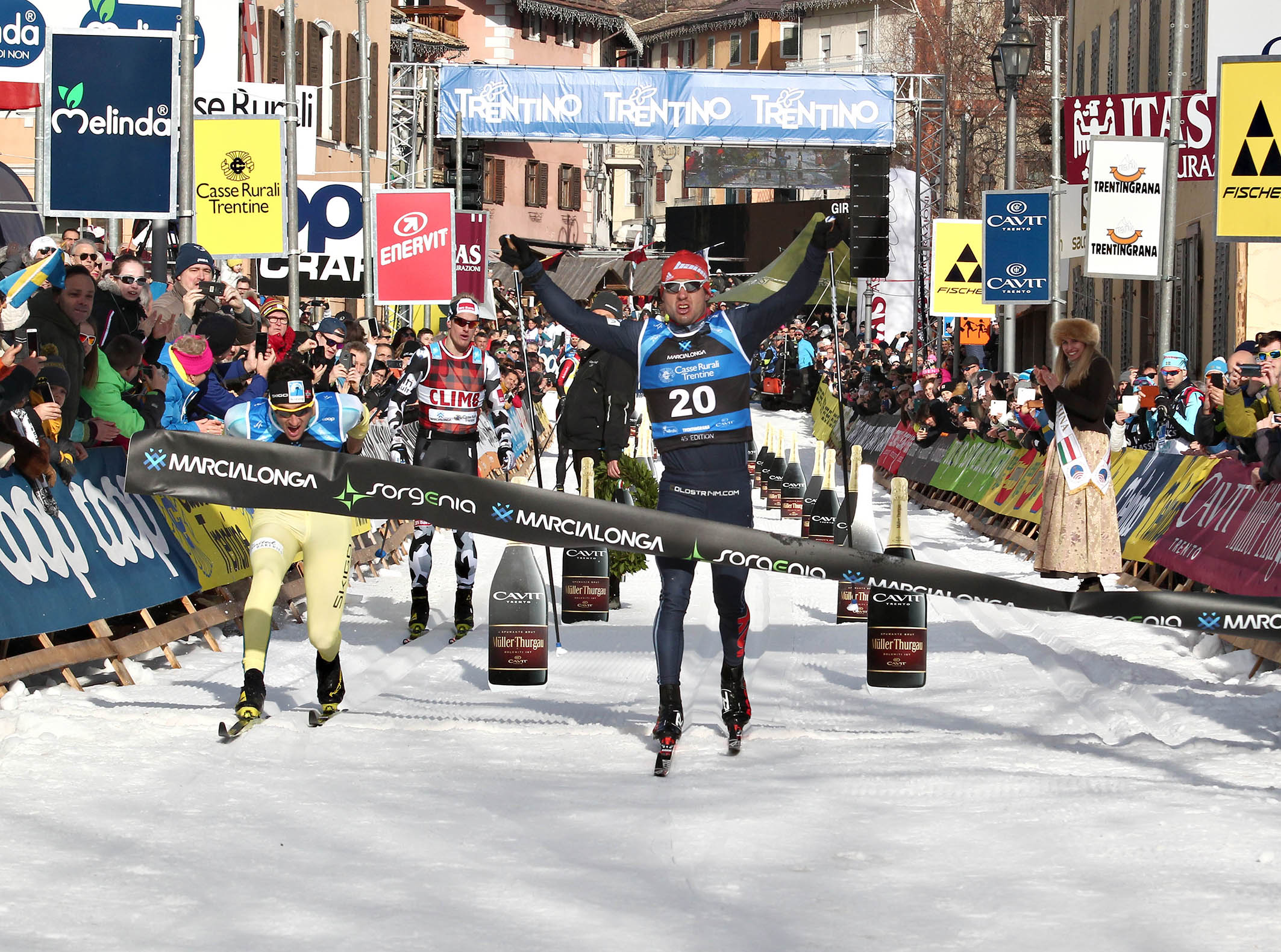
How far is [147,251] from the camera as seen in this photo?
20844mm

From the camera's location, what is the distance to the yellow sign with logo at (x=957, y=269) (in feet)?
89.9

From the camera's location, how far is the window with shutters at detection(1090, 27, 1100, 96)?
41625 mm

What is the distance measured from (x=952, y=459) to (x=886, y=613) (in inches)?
593

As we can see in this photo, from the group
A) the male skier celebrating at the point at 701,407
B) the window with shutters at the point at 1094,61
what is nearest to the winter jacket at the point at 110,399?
the male skier celebrating at the point at 701,407

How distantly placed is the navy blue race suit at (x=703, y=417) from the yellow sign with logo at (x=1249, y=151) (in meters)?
6.17

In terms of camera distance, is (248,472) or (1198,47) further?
(1198,47)

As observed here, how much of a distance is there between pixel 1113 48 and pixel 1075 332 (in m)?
29.6

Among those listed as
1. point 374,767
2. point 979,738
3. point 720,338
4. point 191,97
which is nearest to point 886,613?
point 979,738

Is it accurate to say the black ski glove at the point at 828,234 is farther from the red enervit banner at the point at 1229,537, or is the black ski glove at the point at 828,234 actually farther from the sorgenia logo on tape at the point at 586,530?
the red enervit banner at the point at 1229,537

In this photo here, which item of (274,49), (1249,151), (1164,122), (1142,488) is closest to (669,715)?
(1249,151)

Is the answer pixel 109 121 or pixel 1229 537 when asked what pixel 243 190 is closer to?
pixel 109 121

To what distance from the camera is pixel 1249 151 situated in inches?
509

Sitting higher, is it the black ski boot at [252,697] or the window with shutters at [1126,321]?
the window with shutters at [1126,321]

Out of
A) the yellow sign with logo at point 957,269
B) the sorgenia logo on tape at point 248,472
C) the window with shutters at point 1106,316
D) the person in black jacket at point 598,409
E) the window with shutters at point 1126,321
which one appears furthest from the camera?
the window with shutters at point 1106,316
